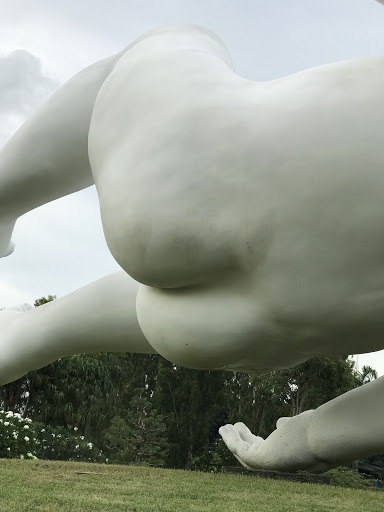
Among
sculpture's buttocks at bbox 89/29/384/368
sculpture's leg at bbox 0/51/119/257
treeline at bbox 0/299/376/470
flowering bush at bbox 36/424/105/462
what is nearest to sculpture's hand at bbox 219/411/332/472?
sculpture's buttocks at bbox 89/29/384/368

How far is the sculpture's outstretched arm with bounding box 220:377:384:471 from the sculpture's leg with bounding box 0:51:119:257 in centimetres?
78

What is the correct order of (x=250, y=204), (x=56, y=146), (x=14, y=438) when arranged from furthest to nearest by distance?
(x=14, y=438) → (x=56, y=146) → (x=250, y=204)

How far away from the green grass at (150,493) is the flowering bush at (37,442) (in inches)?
79.7

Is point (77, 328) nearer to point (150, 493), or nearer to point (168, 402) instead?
point (150, 493)

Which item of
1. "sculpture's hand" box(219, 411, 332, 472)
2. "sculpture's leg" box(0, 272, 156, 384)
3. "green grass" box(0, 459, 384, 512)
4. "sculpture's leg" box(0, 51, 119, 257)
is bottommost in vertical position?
"green grass" box(0, 459, 384, 512)

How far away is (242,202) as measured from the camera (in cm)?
94

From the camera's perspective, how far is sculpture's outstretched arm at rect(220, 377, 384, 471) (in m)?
1.39

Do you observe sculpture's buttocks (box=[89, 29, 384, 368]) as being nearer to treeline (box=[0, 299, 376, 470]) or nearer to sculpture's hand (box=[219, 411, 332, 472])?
sculpture's hand (box=[219, 411, 332, 472])

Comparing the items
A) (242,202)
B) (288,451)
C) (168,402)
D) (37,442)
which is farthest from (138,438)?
(242,202)

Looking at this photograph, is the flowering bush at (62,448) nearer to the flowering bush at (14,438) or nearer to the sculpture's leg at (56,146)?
the flowering bush at (14,438)

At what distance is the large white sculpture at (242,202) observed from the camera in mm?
898

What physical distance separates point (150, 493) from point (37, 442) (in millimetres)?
5363

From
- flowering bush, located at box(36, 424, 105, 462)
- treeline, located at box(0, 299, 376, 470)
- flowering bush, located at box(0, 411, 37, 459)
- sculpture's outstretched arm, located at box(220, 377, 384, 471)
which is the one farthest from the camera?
treeline, located at box(0, 299, 376, 470)

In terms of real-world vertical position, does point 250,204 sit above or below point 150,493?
above
